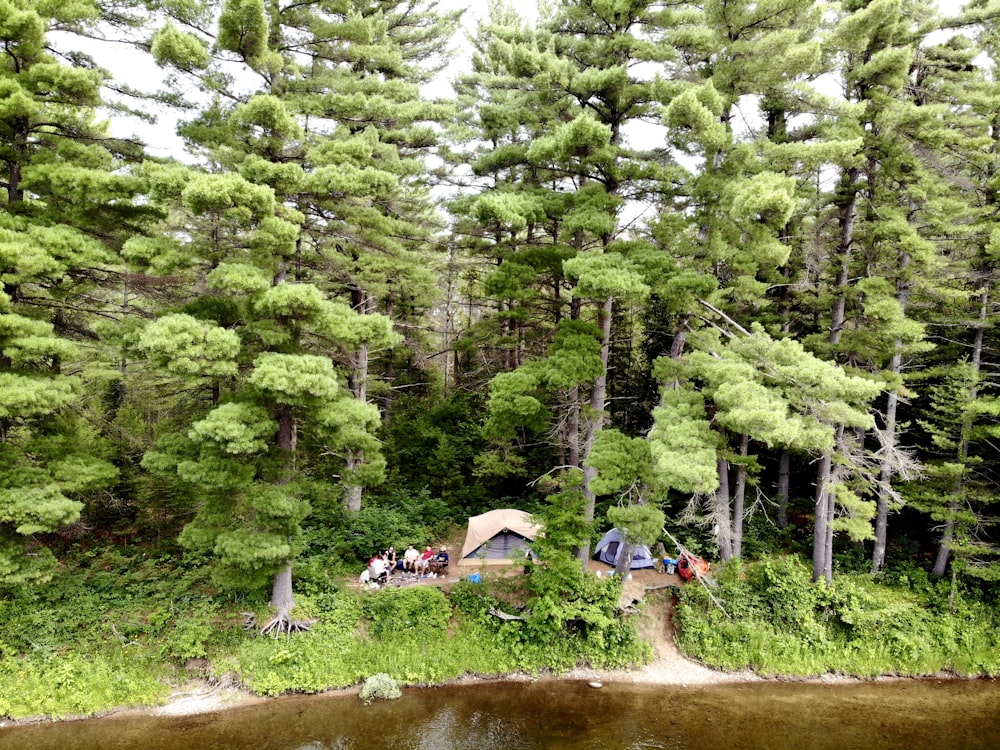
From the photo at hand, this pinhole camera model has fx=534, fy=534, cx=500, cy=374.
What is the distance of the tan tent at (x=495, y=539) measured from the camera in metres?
13.5

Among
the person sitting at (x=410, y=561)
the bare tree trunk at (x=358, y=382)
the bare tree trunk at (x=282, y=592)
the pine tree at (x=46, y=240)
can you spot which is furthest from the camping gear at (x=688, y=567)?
the pine tree at (x=46, y=240)

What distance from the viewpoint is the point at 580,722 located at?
31.4ft

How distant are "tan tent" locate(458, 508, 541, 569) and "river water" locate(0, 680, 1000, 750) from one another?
3350 millimetres

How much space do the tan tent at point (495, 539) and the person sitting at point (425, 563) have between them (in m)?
0.93

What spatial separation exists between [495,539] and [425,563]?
198cm

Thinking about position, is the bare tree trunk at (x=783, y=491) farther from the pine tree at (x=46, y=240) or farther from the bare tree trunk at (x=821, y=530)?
the pine tree at (x=46, y=240)

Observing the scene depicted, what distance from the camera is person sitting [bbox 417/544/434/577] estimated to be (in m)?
12.5

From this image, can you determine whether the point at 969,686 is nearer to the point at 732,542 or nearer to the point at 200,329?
the point at 732,542

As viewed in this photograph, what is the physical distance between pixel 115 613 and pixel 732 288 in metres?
14.2

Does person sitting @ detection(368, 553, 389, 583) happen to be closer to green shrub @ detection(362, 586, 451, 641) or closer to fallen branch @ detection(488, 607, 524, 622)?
green shrub @ detection(362, 586, 451, 641)

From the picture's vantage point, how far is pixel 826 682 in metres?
10.9

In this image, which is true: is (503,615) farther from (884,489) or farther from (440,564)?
(884,489)

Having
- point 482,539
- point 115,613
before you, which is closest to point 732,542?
point 482,539

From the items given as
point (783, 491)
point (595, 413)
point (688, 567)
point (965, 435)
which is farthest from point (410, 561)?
point (965, 435)
